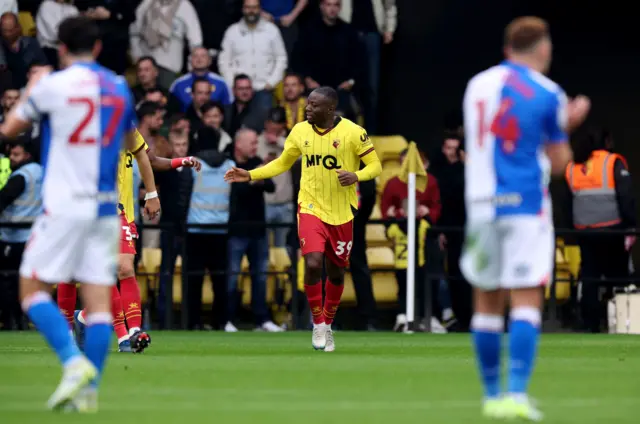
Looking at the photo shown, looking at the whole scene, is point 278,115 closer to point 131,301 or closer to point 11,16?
point 11,16

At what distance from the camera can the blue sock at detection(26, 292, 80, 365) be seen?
835 cm

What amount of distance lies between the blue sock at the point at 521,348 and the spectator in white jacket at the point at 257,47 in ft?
40.0

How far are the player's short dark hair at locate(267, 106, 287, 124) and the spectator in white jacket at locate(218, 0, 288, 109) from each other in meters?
0.83

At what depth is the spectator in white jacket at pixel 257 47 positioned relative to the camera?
20.0 metres

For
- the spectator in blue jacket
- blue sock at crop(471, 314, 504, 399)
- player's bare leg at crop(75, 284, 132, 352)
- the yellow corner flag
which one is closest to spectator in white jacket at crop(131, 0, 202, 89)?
the spectator in blue jacket

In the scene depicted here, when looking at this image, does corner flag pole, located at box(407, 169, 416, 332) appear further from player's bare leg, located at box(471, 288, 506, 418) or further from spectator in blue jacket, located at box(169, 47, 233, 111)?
player's bare leg, located at box(471, 288, 506, 418)

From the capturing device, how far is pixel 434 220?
19016mm

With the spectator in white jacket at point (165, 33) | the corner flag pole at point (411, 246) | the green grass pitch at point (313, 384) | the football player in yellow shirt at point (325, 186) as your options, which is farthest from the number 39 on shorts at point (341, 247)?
the spectator in white jacket at point (165, 33)

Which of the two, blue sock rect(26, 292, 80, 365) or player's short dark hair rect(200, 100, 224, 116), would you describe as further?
player's short dark hair rect(200, 100, 224, 116)

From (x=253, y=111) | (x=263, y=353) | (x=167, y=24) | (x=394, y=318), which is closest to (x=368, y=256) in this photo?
(x=394, y=318)

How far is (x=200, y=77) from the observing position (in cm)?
1972

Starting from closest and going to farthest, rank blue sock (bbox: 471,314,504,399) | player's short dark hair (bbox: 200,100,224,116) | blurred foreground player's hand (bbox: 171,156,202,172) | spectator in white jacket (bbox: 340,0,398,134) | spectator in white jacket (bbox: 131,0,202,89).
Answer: blue sock (bbox: 471,314,504,399) → blurred foreground player's hand (bbox: 171,156,202,172) → player's short dark hair (bbox: 200,100,224,116) → spectator in white jacket (bbox: 131,0,202,89) → spectator in white jacket (bbox: 340,0,398,134)

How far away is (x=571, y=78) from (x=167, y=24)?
225 inches

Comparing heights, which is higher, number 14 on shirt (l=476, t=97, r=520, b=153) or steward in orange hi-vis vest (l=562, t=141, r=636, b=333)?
number 14 on shirt (l=476, t=97, r=520, b=153)
